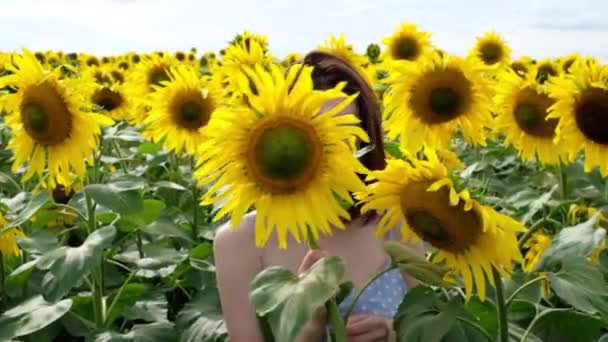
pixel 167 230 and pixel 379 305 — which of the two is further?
pixel 167 230

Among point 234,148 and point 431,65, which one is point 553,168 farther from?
point 234,148

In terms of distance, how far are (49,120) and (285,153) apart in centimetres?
133

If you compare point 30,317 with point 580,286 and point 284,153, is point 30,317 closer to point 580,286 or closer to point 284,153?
point 284,153

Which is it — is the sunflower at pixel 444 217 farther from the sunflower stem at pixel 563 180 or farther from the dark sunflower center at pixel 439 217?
the sunflower stem at pixel 563 180

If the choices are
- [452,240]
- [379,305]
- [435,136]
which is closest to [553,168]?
[435,136]

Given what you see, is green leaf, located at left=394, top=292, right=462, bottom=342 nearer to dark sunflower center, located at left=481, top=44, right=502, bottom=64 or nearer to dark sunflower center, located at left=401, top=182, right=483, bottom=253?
dark sunflower center, located at left=401, top=182, right=483, bottom=253

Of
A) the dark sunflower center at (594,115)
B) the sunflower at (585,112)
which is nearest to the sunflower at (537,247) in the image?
the sunflower at (585,112)

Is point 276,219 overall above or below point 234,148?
below

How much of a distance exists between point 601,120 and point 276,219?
5.32ft

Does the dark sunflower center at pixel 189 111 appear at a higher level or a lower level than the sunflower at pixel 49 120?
lower

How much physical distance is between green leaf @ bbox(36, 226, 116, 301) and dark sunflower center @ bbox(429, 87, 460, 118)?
1536 millimetres

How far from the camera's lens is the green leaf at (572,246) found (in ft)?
5.97

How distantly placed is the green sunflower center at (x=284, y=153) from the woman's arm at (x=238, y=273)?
530 mm

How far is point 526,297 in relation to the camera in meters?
2.22
